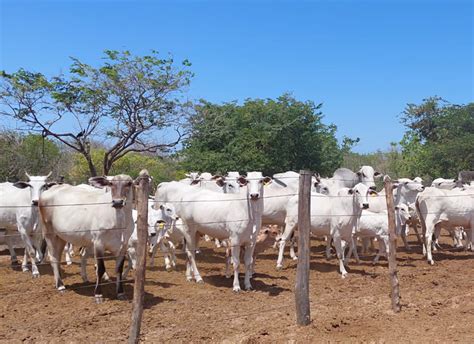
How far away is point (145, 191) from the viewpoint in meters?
6.29

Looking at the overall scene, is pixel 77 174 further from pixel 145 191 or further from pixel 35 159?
pixel 145 191

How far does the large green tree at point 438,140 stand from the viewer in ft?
97.7

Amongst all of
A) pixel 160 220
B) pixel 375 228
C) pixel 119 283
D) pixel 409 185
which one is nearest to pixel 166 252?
pixel 160 220

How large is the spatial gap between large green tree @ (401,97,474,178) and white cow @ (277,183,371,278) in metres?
19.9

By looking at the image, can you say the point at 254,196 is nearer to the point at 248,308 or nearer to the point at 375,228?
the point at 248,308

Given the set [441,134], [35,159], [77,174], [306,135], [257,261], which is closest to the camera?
[257,261]

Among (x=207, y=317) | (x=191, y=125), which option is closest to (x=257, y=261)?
(x=207, y=317)

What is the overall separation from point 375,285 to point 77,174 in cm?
2707

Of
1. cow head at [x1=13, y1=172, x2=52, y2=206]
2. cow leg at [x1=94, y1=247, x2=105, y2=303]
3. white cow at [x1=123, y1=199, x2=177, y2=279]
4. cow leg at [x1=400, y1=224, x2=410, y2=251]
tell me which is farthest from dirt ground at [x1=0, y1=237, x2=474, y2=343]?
cow leg at [x1=400, y1=224, x2=410, y2=251]

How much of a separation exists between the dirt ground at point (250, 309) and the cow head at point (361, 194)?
4.97 feet

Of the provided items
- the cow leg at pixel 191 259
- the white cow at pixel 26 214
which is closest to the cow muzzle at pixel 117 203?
the cow leg at pixel 191 259

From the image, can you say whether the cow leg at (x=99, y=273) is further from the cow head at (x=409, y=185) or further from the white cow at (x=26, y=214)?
the cow head at (x=409, y=185)

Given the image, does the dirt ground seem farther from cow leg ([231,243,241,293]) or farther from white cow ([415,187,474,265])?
white cow ([415,187,474,265])

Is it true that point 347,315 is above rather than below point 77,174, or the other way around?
below
